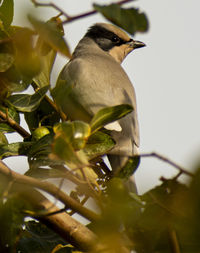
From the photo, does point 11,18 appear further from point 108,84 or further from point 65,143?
point 108,84

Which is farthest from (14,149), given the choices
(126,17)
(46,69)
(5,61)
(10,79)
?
(126,17)

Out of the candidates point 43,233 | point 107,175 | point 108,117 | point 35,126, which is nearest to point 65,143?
point 108,117

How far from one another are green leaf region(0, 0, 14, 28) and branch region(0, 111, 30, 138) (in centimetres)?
38

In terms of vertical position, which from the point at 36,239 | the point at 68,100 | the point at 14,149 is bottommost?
the point at 36,239

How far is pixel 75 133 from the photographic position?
1.27m

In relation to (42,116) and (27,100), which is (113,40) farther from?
(27,100)

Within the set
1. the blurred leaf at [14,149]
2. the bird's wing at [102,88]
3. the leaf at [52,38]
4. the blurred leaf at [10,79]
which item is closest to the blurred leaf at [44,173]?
the blurred leaf at [14,149]

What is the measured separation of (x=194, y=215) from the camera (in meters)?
0.84

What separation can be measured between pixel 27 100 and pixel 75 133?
720 millimetres

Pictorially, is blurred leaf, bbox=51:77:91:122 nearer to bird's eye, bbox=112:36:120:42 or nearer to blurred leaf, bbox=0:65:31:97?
blurred leaf, bbox=0:65:31:97

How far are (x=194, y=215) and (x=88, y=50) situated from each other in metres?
3.60

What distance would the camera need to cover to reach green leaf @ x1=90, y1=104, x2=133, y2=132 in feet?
4.70

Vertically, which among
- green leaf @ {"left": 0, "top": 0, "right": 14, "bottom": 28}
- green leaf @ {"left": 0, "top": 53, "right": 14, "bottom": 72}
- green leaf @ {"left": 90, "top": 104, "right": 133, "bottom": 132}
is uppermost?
green leaf @ {"left": 0, "top": 0, "right": 14, "bottom": 28}

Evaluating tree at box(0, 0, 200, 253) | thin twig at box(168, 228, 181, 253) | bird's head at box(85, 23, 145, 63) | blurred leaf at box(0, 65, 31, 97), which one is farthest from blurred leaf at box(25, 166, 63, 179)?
bird's head at box(85, 23, 145, 63)
